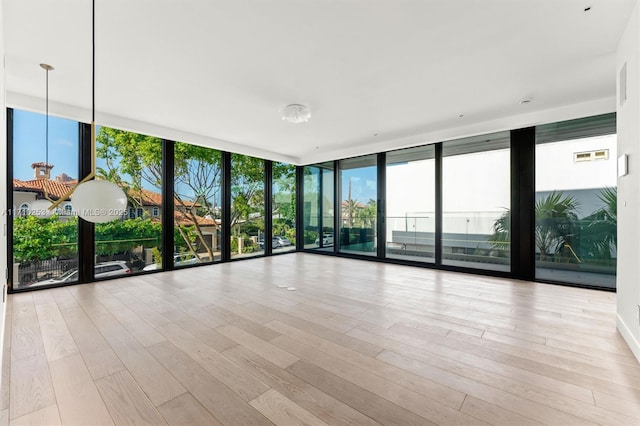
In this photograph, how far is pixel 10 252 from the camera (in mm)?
3748

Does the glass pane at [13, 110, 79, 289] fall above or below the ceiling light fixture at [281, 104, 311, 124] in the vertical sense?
below

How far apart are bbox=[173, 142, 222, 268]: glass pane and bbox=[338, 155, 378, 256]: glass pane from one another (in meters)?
2.99

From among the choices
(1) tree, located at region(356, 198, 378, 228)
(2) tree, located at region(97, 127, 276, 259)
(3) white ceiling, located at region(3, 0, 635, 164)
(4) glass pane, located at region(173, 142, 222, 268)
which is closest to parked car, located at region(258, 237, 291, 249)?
(2) tree, located at region(97, 127, 276, 259)

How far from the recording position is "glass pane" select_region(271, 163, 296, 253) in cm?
742

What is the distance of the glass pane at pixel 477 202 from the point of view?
15.7 feet

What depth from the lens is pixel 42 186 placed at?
4.08m

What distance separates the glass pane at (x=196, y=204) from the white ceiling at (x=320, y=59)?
1.03 m

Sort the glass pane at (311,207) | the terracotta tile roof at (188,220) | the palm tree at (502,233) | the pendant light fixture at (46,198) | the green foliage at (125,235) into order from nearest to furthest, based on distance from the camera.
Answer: the pendant light fixture at (46,198), the green foliage at (125,235), the palm tree at (502,233), the terracotta tile roof at (188,220), the glass pane at (311,207)

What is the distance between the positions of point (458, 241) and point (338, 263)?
2.43m

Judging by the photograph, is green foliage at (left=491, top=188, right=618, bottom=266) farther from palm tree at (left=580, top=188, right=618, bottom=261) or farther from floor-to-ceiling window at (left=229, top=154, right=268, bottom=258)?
floor-to-ceiling window at (left=229, top=154, right=268, bottom=258)

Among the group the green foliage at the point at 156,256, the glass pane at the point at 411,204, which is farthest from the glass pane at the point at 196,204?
the glass pane at the point at 411,204

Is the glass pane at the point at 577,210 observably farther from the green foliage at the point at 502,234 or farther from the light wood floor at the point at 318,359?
the light wood floor at the point at 318,359

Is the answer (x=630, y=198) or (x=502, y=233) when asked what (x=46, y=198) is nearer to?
(x=630, y=198)

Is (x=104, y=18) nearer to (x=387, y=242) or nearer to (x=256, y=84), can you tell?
(x=256, y=84)
